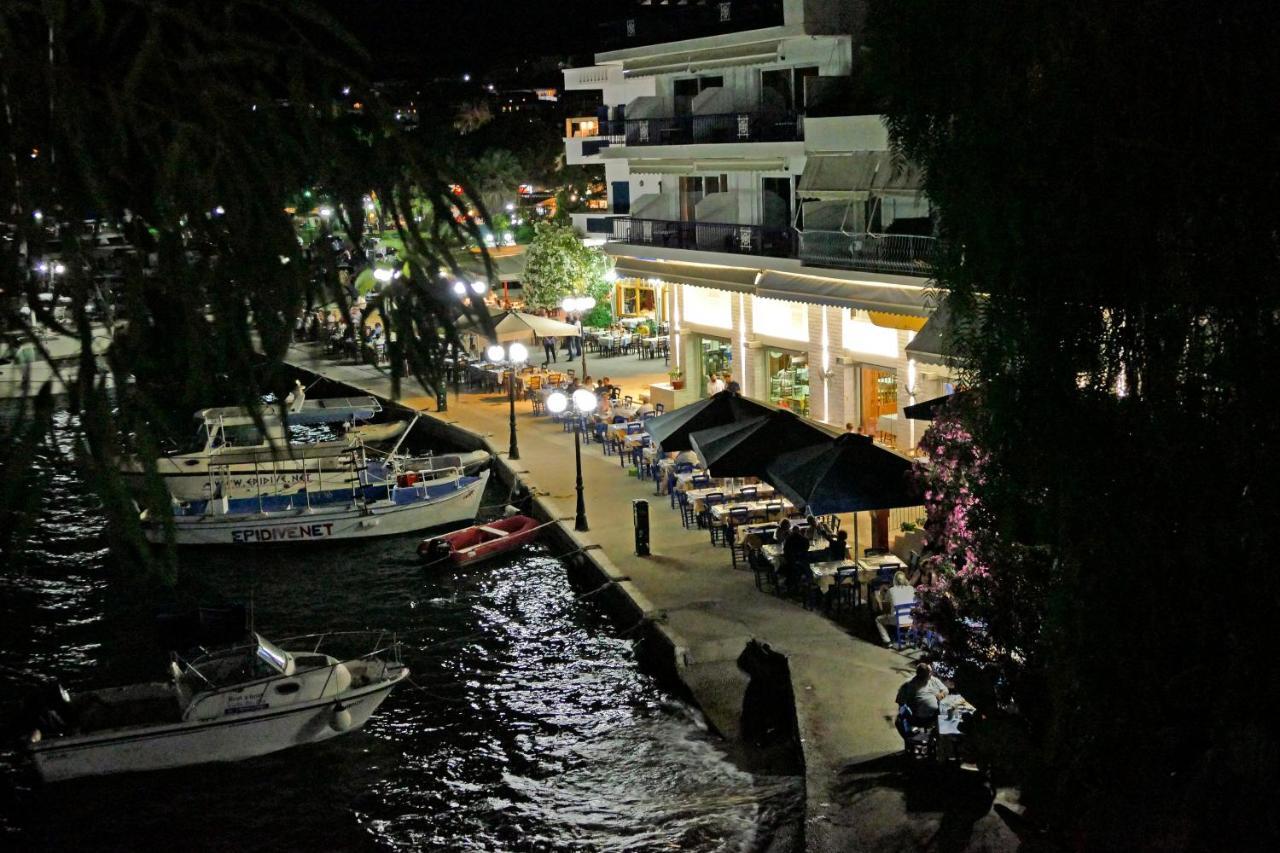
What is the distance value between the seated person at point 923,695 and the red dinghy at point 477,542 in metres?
15.7

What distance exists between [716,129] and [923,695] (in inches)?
1027

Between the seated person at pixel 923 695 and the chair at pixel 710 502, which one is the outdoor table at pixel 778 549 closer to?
the chair at pixel 710 502

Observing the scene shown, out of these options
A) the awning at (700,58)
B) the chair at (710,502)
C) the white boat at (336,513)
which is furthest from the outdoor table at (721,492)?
the awning at (700,58)

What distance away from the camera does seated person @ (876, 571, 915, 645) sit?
20.5 meters

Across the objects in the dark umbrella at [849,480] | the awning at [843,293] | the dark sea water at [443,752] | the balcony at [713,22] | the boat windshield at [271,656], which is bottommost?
A: the dark sea water at [443,752]

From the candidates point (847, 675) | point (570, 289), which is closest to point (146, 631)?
point (847, 675)

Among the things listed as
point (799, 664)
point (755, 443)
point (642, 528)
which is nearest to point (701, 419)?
point (642, 528)

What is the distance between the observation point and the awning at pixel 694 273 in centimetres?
3754

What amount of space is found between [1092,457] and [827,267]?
2325cm

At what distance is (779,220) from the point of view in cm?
3791

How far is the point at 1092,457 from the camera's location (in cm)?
1112

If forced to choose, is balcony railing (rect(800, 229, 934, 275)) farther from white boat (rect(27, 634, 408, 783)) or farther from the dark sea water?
white boat (rect(27, 634, 408, 783))

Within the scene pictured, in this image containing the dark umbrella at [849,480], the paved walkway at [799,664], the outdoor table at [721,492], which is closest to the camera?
the paved walkway at [799,664]

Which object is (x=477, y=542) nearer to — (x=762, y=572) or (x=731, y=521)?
(x=731, y=521)
